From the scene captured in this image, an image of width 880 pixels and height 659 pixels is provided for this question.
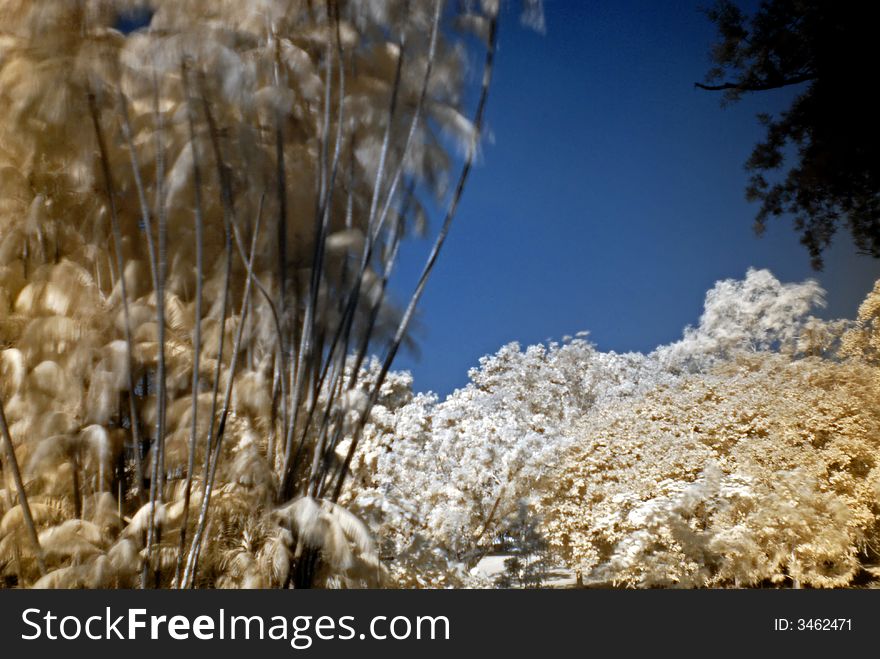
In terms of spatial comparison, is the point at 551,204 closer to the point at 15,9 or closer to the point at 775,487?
the point at 775,487

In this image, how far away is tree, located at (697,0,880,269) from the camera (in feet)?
6.06

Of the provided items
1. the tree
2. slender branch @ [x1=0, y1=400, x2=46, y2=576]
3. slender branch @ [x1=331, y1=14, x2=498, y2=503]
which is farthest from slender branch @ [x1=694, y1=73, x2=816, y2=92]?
slender branch @ [x1=0, y1=400, x2=46, y2=576]

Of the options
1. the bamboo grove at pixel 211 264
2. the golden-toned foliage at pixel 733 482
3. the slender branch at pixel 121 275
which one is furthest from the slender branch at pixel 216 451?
the golden-toned foliage at pixel 733 482

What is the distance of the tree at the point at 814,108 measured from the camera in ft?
6.06

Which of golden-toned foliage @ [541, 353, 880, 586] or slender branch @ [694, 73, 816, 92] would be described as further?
slender branch @ [694, 73, 816, 92]

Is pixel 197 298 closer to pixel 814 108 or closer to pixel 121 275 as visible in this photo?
pixel 121 275

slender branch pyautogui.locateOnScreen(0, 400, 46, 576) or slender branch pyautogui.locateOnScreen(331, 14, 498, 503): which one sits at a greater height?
slender branch pyautogui.locateOnScreen(331, 14, 498, 503)

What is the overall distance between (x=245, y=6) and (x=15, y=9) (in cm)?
50

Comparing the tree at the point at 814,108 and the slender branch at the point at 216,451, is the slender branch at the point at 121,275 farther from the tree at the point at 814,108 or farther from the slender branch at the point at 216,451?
the tree at the point at 814,108

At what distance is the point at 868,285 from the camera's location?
177cm

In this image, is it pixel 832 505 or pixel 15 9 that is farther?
pixel 832 505

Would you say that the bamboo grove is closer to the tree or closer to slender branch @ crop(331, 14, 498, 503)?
slender branch @ crop(331, 14, 498, 503)

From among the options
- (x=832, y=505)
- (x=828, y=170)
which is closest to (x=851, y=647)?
(x=832, y=505)

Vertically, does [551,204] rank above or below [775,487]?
above
